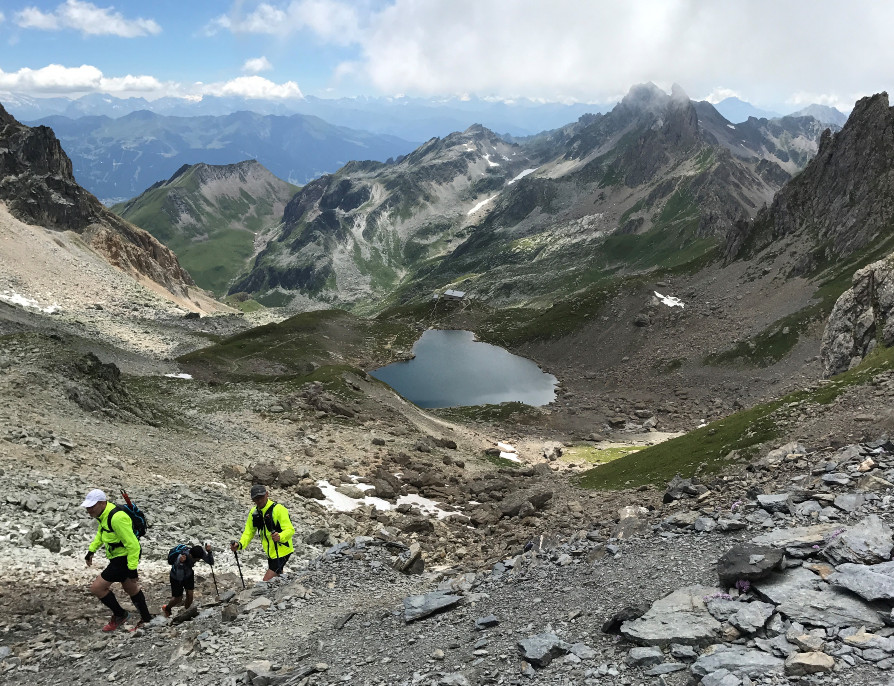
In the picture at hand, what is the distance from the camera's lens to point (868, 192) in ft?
367

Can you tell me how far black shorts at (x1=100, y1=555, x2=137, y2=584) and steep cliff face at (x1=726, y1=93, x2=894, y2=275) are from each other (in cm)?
12657

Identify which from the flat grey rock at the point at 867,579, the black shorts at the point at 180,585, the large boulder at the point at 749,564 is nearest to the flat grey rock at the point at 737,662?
the large boulder at the point at 749,564

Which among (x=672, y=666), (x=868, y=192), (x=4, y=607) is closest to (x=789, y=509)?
(x=672, y=666)

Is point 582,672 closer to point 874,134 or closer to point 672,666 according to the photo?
point 672,666

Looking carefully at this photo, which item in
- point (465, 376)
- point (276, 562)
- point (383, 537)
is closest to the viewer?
point (276, 562)

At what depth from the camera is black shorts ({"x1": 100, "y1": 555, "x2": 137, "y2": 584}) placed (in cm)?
1622

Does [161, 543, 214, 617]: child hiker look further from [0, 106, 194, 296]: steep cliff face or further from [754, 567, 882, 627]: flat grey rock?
[0, 106, 194, 296]: steep cliff face

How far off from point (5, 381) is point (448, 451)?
1472 inches

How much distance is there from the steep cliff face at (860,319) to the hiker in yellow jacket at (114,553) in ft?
214

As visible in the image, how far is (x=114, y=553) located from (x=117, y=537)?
0.55 meters

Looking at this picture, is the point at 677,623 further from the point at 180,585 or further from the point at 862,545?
the point at 180,585

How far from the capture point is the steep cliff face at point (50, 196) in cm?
13538

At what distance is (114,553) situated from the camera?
53.4 ft

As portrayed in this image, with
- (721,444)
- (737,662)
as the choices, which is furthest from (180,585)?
(721,444)
